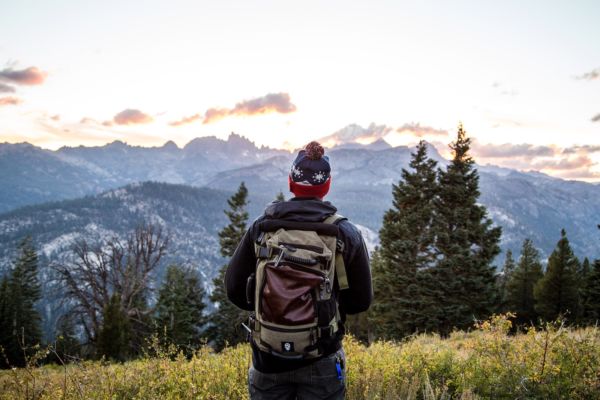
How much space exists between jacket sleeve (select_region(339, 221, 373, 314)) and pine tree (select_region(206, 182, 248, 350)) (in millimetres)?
34303

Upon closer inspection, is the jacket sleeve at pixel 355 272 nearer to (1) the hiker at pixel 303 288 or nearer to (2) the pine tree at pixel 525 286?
(1) the hiker at pixel 303 288

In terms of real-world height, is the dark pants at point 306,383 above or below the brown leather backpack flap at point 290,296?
below

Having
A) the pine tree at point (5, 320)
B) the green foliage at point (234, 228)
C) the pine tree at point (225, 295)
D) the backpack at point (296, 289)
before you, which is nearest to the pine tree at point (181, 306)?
the pine tree at point (225, 295)

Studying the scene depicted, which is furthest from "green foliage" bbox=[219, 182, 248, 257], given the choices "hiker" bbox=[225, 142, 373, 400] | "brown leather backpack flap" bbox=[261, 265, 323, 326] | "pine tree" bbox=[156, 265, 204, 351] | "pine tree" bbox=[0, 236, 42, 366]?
"brown leather backpack flap" bbox=[261, 265, 323, 326]

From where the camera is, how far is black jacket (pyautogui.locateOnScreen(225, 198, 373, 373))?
10.6 ft

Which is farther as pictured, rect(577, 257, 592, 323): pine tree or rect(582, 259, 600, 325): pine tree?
rect(577, 257, 592, 323): pine tree

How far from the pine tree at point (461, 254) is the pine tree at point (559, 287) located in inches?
640

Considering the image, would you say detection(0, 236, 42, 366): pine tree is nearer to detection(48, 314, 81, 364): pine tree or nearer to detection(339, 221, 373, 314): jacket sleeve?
detection(48, 314, 81, 364): pine tree

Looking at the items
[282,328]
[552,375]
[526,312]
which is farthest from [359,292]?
[526,312]

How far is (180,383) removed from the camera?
537 centimetres

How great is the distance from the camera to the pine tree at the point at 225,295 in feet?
124

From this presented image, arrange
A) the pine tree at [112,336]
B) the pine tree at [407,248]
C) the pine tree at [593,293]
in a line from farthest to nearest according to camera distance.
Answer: the pine tree at [593,293], the pine tree at [407,248], the pine tree at [112,336]

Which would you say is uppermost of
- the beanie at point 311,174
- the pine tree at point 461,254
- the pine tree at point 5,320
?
the beanie at point 311,174

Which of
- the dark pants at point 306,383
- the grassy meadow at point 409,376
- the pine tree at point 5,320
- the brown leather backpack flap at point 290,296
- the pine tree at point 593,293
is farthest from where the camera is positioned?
the pine tree at point 5,320
